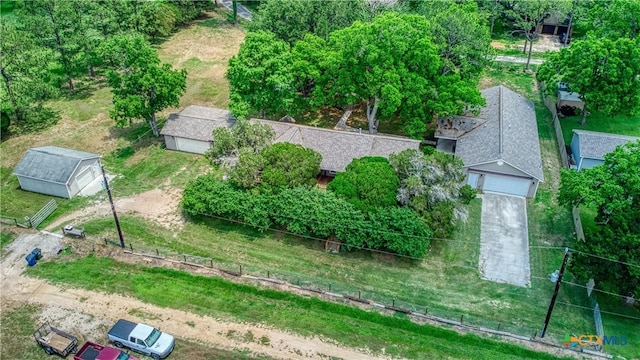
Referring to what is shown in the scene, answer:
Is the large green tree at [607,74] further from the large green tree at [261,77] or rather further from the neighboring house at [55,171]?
the neighboring house at [55,171]

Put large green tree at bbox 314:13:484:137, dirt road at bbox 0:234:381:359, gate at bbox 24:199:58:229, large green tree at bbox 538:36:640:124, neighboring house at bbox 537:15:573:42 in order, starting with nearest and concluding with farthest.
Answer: dirt road at bbox 0:234:381:359
gate at bbox 24:199:58:229
large green tree at bbox 314:13:484:137
large green tree at bbox 538:36:640:124
neighboring house at bbox 537:15:573:42

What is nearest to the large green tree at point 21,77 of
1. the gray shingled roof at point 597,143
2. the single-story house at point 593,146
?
the single-story house at point 593,146

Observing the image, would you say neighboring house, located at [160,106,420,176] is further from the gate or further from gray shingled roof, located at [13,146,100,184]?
the gate

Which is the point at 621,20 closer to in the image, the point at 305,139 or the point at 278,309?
the point at 305,139

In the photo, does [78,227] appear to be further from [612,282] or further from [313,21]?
[612,282]

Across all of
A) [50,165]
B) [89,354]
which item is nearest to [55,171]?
[50,165]

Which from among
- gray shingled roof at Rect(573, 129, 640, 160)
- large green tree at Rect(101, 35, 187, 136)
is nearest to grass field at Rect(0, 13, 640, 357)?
gray shingled roof at Rect(573, 129, 640, 160)

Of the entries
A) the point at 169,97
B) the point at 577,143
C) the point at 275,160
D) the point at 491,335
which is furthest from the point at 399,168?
the point at 169,97
